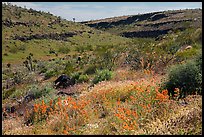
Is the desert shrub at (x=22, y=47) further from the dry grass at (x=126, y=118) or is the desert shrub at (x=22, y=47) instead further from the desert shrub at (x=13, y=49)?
the dry grass at (x=126, y=118)

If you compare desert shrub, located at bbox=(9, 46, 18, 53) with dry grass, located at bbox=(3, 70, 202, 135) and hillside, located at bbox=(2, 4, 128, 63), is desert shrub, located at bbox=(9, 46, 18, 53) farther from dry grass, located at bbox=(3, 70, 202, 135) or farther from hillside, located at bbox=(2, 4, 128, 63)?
dry grass, located at bbox=(3, 70, 202, 135)

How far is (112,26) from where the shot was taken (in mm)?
105125

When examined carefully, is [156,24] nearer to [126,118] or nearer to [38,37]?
[38,37]

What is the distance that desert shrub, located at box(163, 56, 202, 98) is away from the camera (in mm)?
7121

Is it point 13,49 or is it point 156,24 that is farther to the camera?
point 156,24

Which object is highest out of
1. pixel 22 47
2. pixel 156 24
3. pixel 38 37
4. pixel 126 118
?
pixel 126 118

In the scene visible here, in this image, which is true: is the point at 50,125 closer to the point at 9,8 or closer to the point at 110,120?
the point at 110,120

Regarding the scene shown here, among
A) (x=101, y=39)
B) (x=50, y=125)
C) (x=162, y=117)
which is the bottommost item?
(x=101, y=39)

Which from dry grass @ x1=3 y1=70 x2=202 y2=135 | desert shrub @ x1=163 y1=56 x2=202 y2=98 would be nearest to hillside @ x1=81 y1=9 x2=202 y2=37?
desert shrub @ x1=163 y1=56 x2=202 y2=98

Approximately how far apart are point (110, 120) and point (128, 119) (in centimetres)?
84

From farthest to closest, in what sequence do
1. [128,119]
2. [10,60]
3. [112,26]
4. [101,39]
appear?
[112,26], [101,39], [10,60], [128,119]

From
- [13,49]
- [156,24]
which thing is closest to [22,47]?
[13,49]

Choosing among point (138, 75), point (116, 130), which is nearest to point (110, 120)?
point (116, 130)

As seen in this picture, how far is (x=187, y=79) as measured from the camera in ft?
23.9
